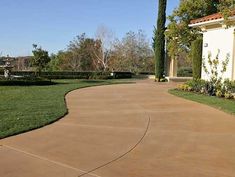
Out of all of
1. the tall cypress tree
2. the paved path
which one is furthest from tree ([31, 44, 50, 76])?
the paved path

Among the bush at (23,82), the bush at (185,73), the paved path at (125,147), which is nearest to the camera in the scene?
the paved path at (125,147)

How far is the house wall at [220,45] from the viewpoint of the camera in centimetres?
1554

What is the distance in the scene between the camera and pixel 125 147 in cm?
668

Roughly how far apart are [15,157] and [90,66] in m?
46.2

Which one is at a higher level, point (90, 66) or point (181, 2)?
point (181, 2)

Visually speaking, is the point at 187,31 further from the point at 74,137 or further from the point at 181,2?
the point at 74,137

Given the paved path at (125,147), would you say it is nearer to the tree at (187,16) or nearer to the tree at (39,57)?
the tree at (187,16)

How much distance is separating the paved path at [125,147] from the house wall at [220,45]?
5.75 meters

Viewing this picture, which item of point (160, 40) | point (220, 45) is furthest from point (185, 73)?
point (220, 45)

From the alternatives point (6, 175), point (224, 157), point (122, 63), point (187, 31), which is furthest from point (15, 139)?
point (122, 63)

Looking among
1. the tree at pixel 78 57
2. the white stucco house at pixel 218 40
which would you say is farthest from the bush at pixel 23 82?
the tree at pixel 78 57

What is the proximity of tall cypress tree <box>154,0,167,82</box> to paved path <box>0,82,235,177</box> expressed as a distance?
20.9 metres

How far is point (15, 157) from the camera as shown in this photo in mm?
5945

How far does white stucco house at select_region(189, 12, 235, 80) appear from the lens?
15492mm
